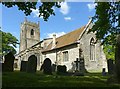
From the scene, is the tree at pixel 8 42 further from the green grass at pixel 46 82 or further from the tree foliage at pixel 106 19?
the green grass at pixel 46 82

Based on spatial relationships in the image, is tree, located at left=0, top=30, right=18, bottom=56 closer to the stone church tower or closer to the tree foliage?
Result: the stone church tower

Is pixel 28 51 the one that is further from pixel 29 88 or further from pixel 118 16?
pixel 29 88

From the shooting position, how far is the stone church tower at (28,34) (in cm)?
6444

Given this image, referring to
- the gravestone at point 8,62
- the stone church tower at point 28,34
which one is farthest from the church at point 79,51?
the stone church tower at point 28,34

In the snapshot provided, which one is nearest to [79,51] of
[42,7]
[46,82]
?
[42,7]

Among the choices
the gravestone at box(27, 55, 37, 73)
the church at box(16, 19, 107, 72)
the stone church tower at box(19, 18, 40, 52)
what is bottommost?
the gravestone at box(27, 55, 37, 73)

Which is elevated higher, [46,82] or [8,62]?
[8,62]

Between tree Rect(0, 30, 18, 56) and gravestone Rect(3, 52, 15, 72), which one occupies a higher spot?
tree Rect(0, 30, 18, 56)

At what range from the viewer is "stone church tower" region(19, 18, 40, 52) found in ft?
211

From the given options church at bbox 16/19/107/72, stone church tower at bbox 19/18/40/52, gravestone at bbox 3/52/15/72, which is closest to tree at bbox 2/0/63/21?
gravestone at bbox 3/52/15/72

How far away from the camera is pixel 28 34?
65062 millimetres

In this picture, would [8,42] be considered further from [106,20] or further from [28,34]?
[106,20]

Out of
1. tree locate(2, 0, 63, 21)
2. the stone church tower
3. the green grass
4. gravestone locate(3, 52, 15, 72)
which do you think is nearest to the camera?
the green grass

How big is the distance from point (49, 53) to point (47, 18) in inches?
1189
